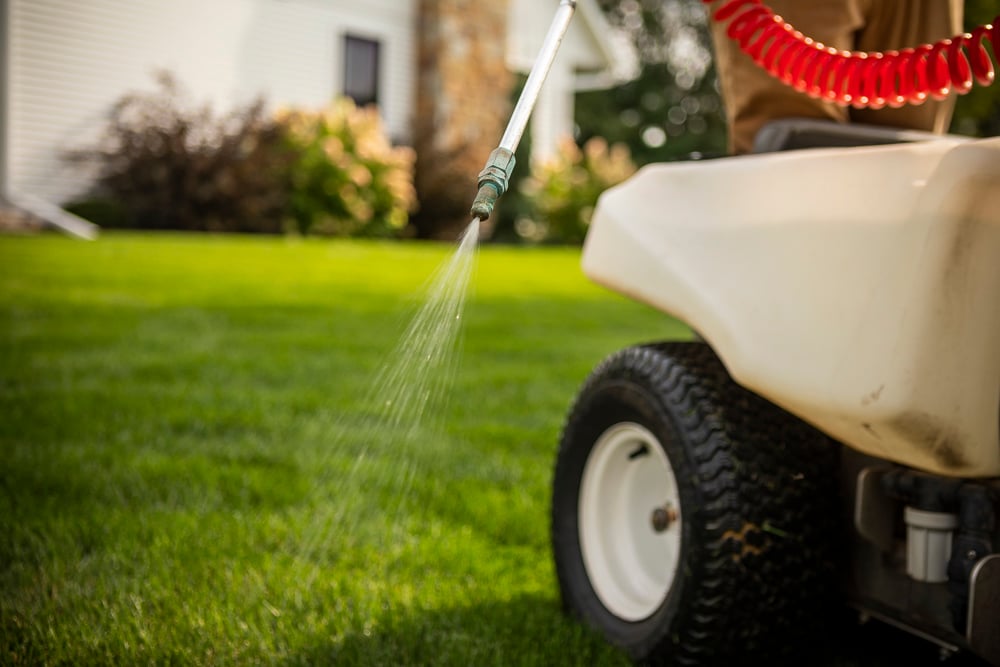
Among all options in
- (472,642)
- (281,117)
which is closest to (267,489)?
(472,642)

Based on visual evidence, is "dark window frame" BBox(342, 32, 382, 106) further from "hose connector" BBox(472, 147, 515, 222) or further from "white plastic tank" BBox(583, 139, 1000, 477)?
"hose connector" BBox(472, 147, 515, 222)

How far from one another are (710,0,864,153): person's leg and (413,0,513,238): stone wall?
1329 centimetres

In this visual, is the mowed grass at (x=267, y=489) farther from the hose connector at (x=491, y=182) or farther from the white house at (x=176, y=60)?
the white house at (x=176, y=60)

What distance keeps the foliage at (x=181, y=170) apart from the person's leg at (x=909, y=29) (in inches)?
447

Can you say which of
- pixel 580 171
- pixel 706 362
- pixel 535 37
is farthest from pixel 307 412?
pixel 535 37

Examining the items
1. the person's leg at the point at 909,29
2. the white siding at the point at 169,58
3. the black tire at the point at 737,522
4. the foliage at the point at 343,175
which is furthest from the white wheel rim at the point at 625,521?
the white siding at the point at 169,58

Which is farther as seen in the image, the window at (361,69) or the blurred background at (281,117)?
the window at (361,69)

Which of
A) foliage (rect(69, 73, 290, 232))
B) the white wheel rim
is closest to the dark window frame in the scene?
foliage (rect(69, 73, 290, 232))

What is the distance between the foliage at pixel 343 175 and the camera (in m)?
13.3

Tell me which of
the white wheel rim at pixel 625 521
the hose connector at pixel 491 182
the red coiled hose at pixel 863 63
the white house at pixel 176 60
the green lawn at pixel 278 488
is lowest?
the green lawn at pixel 278 488

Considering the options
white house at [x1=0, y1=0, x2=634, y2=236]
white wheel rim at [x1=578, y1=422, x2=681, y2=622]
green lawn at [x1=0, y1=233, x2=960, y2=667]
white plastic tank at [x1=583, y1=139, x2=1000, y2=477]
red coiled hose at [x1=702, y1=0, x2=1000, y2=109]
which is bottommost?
green lawn at [x1=0, y1=233, x2=960, y2=667]

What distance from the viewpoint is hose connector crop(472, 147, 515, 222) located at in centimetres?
117

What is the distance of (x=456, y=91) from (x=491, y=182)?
51.2 ft

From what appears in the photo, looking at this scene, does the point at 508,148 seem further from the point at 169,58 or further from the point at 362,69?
the point at 362,69
